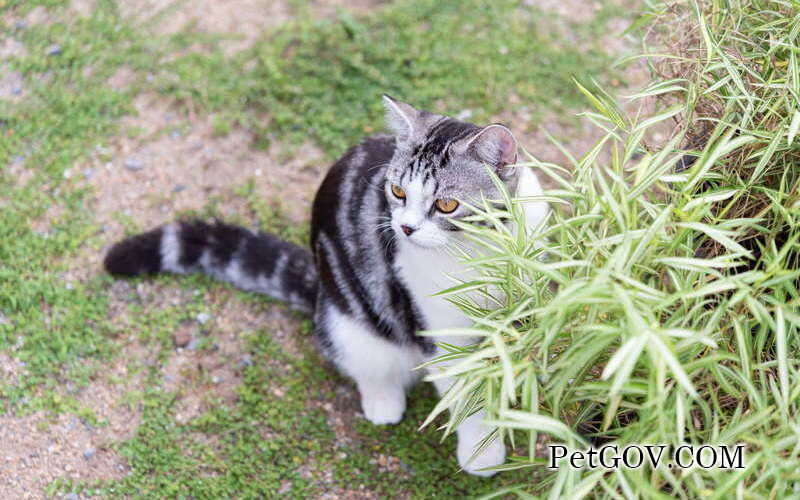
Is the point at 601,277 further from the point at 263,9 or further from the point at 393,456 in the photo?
the point at 263,9

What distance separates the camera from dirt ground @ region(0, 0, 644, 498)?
10.2ft

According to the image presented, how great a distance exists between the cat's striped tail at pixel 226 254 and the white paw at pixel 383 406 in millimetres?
548

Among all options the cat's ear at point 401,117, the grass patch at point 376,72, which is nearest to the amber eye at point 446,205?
the cat's ear at point 401,117

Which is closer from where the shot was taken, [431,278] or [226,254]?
[431,278]

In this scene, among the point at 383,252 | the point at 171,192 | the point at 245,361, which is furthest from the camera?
the point at 171,192

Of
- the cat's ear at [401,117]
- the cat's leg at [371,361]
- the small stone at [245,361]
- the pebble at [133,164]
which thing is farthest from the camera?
the pebble at [133,164]

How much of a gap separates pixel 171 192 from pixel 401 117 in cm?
180

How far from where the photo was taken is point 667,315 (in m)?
2.15

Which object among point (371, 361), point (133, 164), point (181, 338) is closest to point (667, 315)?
point (371, 361)

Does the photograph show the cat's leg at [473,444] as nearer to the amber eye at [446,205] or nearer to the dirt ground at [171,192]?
the dirt ground at [171,192]

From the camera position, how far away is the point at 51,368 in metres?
3.35

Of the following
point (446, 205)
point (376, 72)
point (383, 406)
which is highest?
point (446, 205)

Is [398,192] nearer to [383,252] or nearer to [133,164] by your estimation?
[383,252]

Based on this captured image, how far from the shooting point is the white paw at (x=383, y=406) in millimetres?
3354
